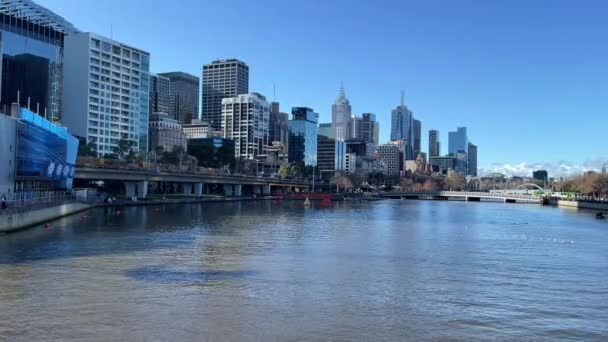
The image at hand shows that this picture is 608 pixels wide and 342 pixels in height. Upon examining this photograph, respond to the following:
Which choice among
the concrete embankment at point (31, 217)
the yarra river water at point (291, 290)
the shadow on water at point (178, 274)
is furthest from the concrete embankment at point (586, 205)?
the shadow on water at point (178, 274)

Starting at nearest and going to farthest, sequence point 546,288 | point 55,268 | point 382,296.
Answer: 1. point 382,296
2. point 546,288
3. point 55,268

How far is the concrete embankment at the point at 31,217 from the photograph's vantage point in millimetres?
Answer: 56219

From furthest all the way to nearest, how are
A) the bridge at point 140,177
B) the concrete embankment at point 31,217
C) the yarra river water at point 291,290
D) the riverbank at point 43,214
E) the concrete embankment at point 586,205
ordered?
1. the concrete embankment at point 586,205
2. the bridge at point 140,177
3. the riverbank at point 43,214
4. the concrete embankment at point 31,217
5. the yarra river water at point 291,290

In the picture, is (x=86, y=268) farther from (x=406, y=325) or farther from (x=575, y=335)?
(x=575, y=335)

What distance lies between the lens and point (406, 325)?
24625 millimetres

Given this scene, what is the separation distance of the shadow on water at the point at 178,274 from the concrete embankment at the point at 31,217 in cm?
2690

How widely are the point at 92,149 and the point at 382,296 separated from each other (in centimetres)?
16941

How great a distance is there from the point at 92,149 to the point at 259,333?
570 feet

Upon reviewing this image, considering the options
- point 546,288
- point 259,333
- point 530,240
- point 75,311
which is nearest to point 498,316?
point 546,288

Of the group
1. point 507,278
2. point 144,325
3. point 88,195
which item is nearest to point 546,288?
point 507,278

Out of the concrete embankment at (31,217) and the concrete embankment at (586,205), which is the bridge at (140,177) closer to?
the concrete embankment at (31,217)

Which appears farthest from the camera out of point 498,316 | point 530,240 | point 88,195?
point 88,195

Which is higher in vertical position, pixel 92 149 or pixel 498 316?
pixel 92 149

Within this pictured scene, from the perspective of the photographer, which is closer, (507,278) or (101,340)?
(101,340)
